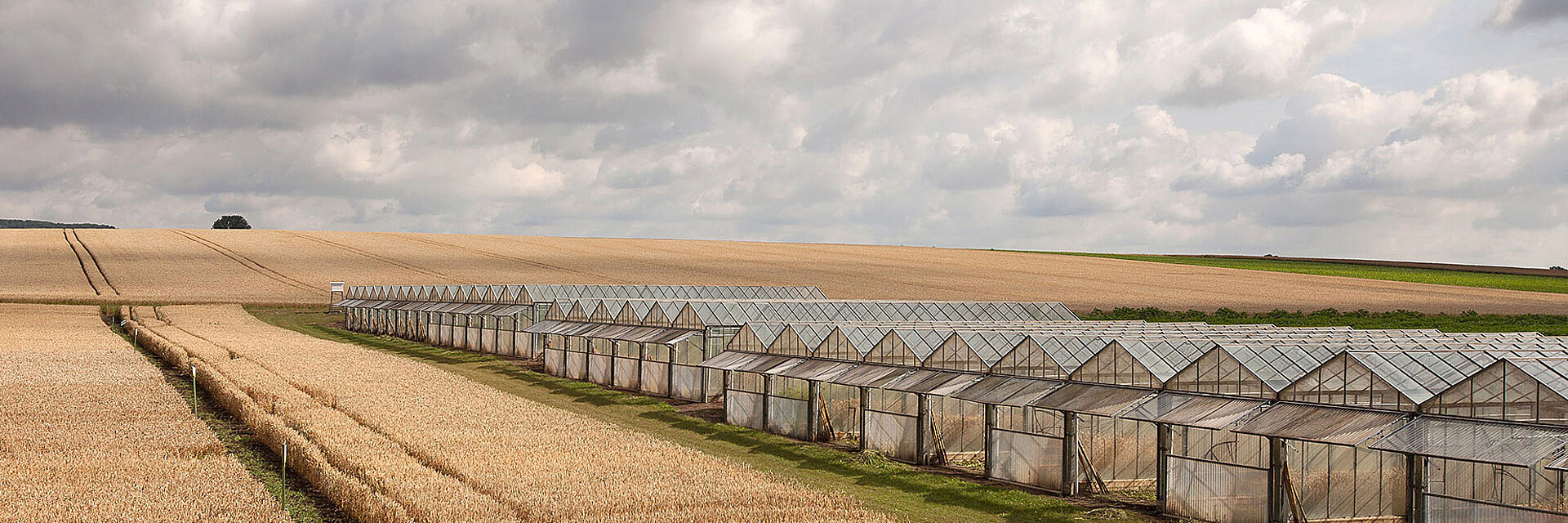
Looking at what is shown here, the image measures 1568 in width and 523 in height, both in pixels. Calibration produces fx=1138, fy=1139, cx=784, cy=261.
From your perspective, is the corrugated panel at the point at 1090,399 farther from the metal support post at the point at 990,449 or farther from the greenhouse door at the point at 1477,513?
the greenhouse door at the point at 1477,513

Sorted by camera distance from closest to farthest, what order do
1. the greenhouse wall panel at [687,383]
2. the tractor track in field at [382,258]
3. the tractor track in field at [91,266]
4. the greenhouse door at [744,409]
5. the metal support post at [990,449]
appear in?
the metal support post at [990,449]
the greenhouse door at [744,409]
the greenhouse wall panel at [687,383]
the tractor track in field at [91,266]
the tractor track in field at [382,258]

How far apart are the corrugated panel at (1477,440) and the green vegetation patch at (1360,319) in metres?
47.3

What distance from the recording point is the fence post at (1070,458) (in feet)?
79.9

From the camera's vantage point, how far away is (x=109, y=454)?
83.4ft

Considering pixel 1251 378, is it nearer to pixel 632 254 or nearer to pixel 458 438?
pixel 458 438

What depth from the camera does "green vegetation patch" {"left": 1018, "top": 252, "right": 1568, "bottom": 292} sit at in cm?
9912

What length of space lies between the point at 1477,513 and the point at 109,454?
27.2 metres

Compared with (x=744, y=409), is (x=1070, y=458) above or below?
above

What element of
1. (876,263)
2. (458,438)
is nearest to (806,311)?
(458,438)

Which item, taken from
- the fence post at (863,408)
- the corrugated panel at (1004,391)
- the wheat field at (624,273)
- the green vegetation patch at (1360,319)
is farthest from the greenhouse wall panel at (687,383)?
the wheat field at (624,273)

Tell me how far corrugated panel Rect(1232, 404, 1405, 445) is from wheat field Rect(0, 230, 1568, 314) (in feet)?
197

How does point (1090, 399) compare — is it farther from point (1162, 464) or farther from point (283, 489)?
point (283, 489)

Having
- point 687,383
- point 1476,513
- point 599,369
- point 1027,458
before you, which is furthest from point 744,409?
point 1476,513

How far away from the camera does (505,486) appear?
2161cm
